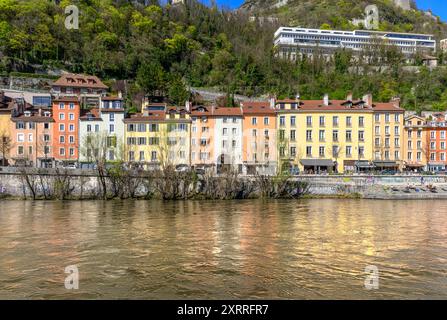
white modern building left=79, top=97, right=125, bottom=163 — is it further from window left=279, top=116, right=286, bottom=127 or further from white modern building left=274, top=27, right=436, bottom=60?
white modern building left=274, top=27, right=436, bottom=60

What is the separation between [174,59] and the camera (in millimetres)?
100750

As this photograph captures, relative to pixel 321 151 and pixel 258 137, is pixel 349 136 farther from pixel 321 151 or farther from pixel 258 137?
pixel 258 137

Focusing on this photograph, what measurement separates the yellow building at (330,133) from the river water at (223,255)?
90.0ft

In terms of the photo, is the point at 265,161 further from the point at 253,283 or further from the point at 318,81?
the point at 253,283

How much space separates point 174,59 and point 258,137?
165 ft

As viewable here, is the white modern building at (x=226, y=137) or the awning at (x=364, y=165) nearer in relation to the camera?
the awning at (x=364, y=165)

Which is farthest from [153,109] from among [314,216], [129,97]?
[314,216]

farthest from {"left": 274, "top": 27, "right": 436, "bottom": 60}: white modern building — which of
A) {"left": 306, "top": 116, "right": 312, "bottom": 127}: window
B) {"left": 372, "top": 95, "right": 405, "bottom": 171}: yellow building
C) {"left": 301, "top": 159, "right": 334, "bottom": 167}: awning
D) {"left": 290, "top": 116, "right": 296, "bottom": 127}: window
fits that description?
{"left": 301, "top": 159, "right": 334, "bottom": 167}: awning

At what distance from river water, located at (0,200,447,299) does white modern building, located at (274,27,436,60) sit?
325ft

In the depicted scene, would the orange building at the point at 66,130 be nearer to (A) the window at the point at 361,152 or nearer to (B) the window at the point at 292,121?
(B) the window at the point at 292,121

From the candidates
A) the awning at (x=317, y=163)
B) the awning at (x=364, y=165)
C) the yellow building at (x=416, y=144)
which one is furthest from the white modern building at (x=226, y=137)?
the yellow building at (x=416, y=144)

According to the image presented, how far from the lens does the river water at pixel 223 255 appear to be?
12922 mm

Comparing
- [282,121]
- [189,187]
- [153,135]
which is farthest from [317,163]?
[153,135]

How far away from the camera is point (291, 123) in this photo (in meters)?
58.5
